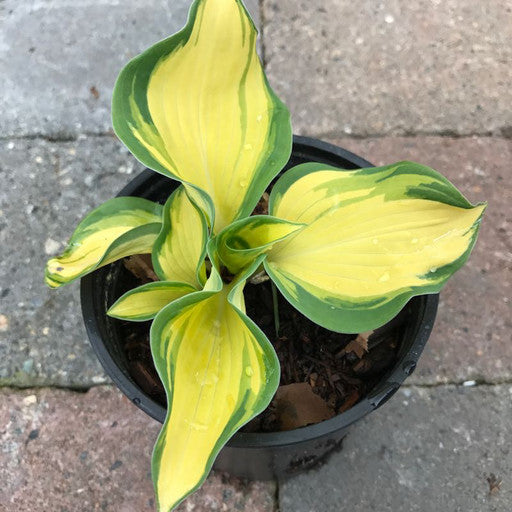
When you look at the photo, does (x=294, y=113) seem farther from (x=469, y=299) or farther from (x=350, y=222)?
(x=350, y=222)

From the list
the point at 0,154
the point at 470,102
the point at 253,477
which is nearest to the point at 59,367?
the point at 253,477

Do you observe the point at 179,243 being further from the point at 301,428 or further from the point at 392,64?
the point at 392,64

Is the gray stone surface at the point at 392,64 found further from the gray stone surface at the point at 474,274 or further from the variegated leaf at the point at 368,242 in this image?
the variegated leaf at the point at 368,242

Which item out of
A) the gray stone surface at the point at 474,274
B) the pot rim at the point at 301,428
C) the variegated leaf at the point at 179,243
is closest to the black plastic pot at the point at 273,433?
the pot rim at the point at 301,428

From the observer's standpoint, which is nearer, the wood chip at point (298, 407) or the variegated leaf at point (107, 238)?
the variegated leaf at point (107, 238)

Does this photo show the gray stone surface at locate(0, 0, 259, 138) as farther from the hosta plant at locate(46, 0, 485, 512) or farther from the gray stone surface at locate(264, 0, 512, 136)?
the hosta plant at locate(46, 0, 485, 512)
